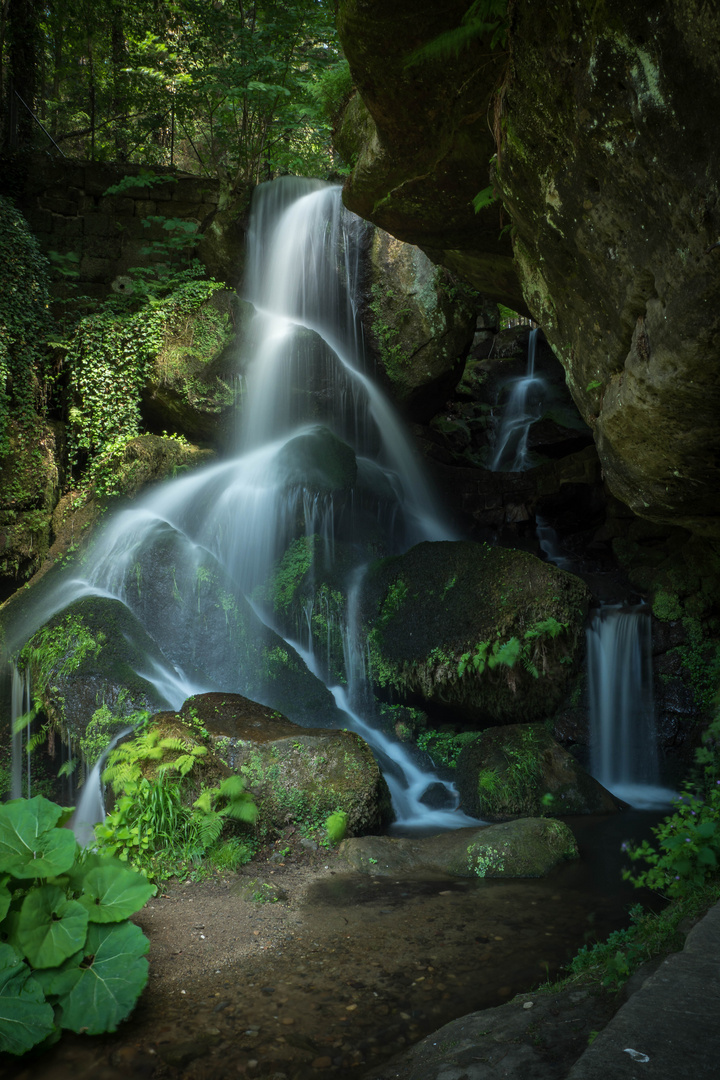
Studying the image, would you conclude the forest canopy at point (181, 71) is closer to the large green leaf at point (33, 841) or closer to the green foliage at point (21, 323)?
the green foliage at point (21, 323)

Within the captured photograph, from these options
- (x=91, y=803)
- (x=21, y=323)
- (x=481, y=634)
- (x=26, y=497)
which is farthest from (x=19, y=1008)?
(x=21, y=323)

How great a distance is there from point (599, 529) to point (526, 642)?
13.3 ft

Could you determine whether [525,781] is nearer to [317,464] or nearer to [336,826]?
[336,826]

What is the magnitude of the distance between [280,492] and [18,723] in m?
4.50

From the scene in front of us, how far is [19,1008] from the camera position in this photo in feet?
8.95

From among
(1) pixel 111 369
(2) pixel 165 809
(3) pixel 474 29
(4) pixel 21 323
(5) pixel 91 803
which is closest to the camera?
(3) pixel 474 29

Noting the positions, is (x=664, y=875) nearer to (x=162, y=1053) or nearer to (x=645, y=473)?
(x=162, y=1053)

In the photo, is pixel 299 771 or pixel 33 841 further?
pixel 299 771

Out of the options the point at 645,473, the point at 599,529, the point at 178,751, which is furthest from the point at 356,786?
the point at 599,529

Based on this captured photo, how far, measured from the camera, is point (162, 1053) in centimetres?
282

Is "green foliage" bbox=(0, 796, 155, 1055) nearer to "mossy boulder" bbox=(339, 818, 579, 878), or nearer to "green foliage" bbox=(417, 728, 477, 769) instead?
"mossy boulder" bbox=(339, 818, 579, 878)

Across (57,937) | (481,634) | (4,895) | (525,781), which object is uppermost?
(4,895)

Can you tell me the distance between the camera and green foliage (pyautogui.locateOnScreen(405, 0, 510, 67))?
4.03m

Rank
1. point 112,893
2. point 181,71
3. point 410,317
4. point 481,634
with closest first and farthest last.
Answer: point 112,893 < point 481,634 < point 410,317 < point 181,71
